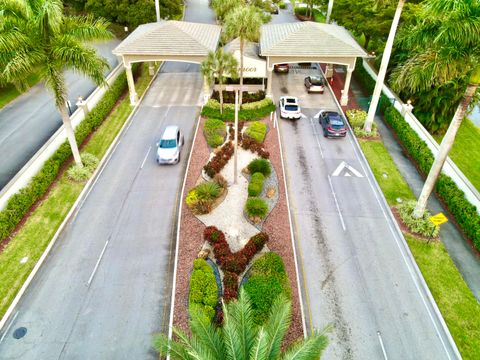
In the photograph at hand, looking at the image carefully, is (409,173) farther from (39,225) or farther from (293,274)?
(39,225)

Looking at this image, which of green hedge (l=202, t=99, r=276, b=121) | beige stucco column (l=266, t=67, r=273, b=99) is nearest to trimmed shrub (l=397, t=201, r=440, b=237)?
green hedge (l=202, t=99, r=276, b=121)

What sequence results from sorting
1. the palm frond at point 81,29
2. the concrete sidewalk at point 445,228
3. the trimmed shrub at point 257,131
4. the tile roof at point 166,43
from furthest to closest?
the tile roof at point 166,43 < the trimmed shrub at point 257,131 < the palm frond at point 81,29 < the concrete sidewalk at point 445,228

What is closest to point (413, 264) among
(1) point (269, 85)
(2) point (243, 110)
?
(2) point (243, 110)

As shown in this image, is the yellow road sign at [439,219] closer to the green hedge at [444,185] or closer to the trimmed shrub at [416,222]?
the trimmed shrub at [416,222]

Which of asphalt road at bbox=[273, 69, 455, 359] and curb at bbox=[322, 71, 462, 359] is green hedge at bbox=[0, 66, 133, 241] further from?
curb at bbox=[322, 71, 462, 359]

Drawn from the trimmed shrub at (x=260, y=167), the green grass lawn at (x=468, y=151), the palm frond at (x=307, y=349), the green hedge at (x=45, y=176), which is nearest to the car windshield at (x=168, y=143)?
the trimmed shrub at (x=260, y=167)

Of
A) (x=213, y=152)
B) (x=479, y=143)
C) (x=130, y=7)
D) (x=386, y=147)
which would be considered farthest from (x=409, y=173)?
(x=130, y=7)

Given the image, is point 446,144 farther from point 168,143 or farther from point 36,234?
point 36,234
